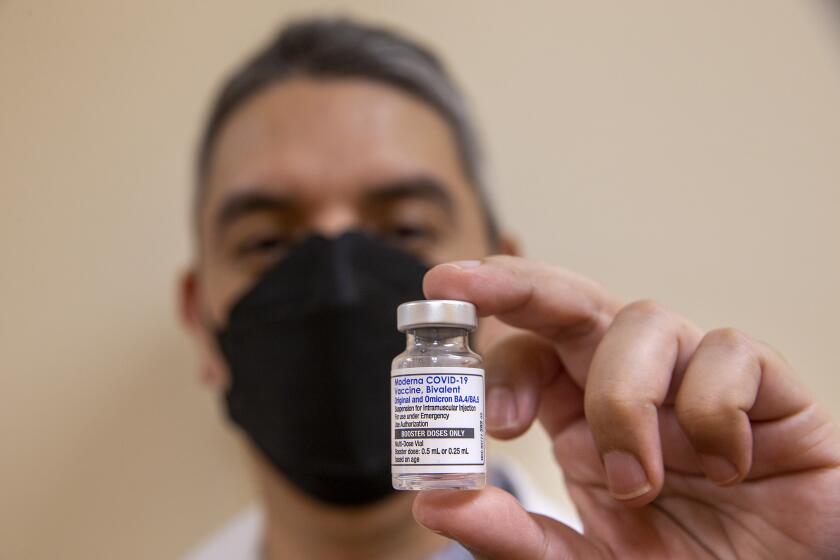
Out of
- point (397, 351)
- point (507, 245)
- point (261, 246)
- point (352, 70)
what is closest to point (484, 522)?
point (397, 351)

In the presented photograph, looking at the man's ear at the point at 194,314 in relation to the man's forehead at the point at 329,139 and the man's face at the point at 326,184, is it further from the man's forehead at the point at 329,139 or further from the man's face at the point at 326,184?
the man's forehead at the point at 329,139

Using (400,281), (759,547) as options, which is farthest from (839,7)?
(759,547)

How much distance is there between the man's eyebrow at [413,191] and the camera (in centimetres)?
177

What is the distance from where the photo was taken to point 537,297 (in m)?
1.00

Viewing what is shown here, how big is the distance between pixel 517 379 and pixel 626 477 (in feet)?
0.86

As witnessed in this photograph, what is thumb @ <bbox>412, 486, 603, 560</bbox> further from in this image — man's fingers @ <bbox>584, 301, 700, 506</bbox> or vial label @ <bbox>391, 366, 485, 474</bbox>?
man's fingers @ <bbox>584, 301, 700, 506</bbox>

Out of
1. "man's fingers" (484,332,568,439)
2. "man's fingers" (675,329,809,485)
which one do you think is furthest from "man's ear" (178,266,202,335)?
"man's fingers" (675,329,809,485)

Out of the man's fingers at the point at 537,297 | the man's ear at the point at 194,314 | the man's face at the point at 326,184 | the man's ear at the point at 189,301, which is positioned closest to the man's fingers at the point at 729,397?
the man's fingers at the point at 537,297

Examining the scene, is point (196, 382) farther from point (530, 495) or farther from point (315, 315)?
point (530, 495)

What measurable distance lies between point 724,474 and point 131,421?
197 centimetres

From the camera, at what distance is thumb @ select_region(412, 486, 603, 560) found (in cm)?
79

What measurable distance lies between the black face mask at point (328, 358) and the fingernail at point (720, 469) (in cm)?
74

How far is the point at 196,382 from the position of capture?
7.60ft

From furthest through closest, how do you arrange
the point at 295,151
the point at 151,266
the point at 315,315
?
1. the point at 151,266
2. the point at 295,151
3. the point at 315,315
